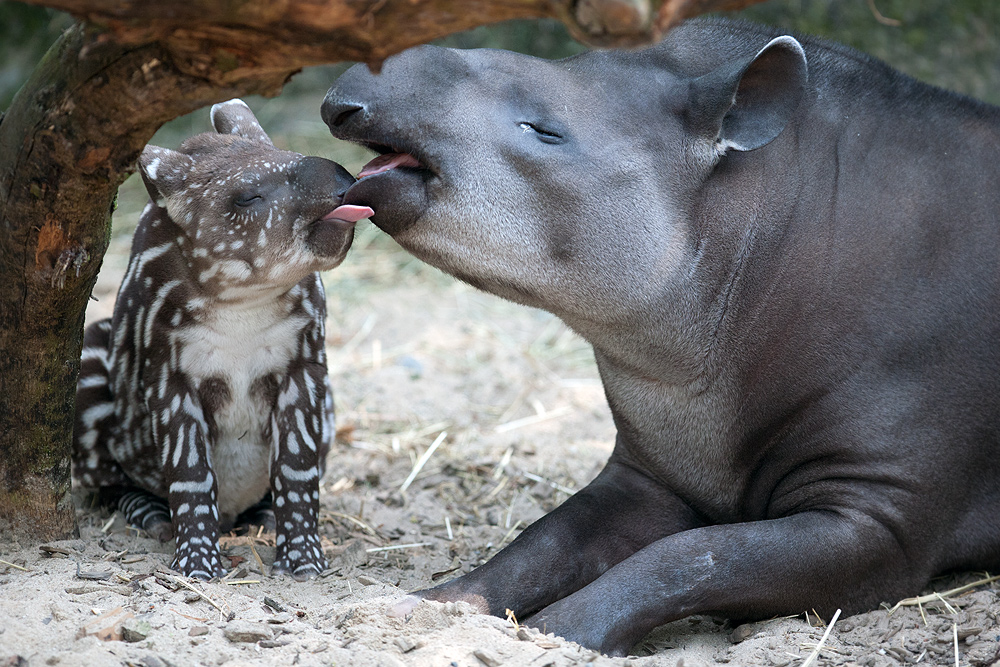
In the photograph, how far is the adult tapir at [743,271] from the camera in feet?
14.6

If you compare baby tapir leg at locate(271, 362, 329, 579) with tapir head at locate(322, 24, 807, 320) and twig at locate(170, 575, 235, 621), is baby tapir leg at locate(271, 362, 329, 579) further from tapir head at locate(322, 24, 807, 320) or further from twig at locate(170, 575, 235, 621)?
tapir head at locate(322, 24, 807, 320)

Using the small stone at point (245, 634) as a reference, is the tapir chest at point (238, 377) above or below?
above

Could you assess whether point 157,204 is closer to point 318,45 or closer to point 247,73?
point 247,73

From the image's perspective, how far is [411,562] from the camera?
5.19 m

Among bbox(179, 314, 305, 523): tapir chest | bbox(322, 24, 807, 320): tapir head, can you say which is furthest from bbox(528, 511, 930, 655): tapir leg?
bbox(179, 314, 305, 523): tapir chest

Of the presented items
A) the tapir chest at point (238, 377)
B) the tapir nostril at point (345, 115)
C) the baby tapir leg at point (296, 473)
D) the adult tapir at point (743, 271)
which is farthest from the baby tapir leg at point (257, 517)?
the tapir nostril at point (345, 115)

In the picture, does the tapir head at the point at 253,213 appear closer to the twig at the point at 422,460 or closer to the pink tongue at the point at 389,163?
the pink tongue at the point at 389,163

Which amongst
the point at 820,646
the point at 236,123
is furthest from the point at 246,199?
the point at 820,646

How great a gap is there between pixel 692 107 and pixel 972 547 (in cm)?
235

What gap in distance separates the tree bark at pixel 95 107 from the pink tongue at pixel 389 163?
3.48 feet

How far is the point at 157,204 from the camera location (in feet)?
15.5

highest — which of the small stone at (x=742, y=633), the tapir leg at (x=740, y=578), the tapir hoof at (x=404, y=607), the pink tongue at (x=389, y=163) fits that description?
the pink tongue at (x=389, y=163)

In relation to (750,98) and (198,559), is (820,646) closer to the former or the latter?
(750,98)

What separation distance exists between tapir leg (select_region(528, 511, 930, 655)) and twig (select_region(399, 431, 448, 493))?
2.10 metres
